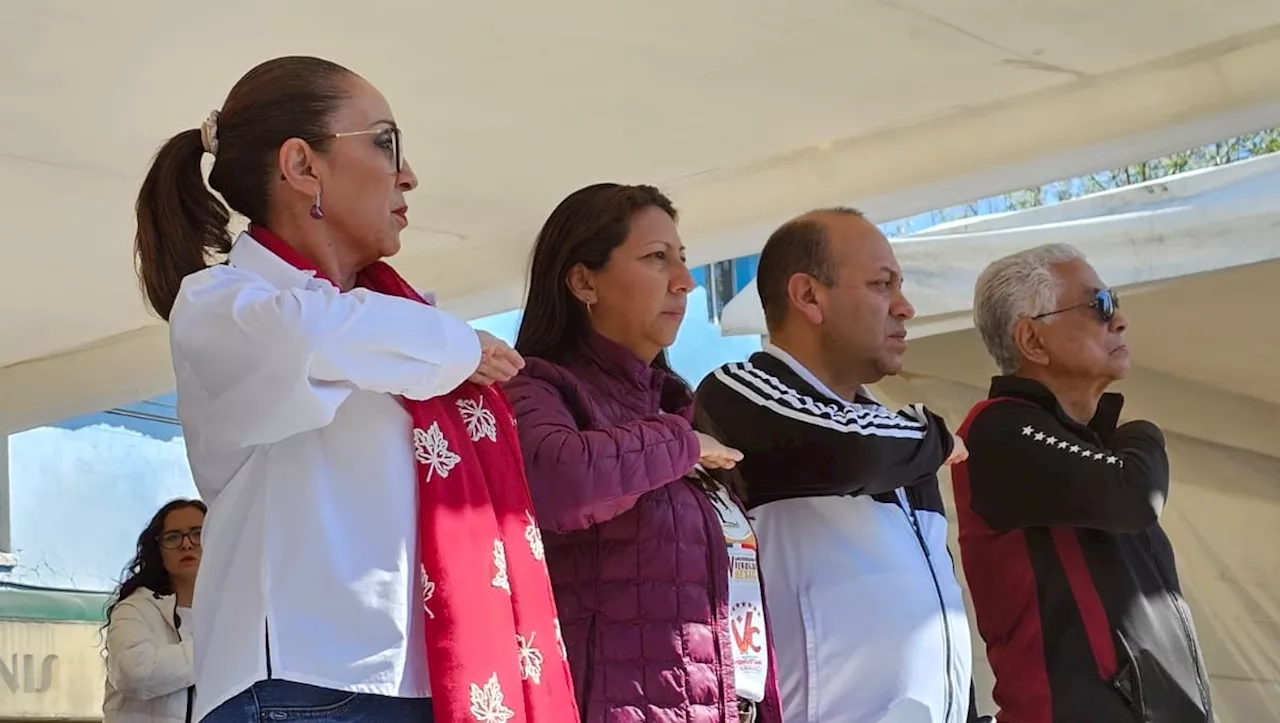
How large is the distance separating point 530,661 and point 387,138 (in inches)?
25.4

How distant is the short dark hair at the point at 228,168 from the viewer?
1.81m

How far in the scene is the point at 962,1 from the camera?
323 cm

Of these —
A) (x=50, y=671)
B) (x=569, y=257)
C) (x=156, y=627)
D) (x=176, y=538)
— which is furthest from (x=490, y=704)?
(x=50, y=671)

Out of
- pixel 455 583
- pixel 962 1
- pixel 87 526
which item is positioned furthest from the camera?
pixel 87 526

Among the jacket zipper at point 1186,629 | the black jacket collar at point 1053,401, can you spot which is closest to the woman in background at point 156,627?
the black jacket collar at point 1053,401

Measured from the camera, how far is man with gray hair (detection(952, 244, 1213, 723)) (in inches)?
107

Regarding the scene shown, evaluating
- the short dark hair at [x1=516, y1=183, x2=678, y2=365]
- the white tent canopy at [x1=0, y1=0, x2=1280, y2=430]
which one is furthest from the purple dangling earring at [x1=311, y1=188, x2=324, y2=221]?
the white tent canopy at [x1=0, y1=0, x2=1280, y2=430]

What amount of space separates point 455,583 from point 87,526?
20.6 feet

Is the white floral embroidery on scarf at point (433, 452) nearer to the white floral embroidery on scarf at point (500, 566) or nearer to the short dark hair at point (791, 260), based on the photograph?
the white floral embroidery on scarf at point (500, 566)

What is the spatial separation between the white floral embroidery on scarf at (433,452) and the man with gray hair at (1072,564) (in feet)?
4.70

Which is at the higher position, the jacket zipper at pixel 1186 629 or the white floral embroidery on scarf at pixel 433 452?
the white floral embroidery on scarf at pixel 433 452

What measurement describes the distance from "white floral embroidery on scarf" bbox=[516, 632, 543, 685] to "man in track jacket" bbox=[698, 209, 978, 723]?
0.84 meters

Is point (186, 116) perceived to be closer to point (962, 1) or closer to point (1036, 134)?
point (962, 1)

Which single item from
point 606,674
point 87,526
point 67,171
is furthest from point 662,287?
point 87,526
